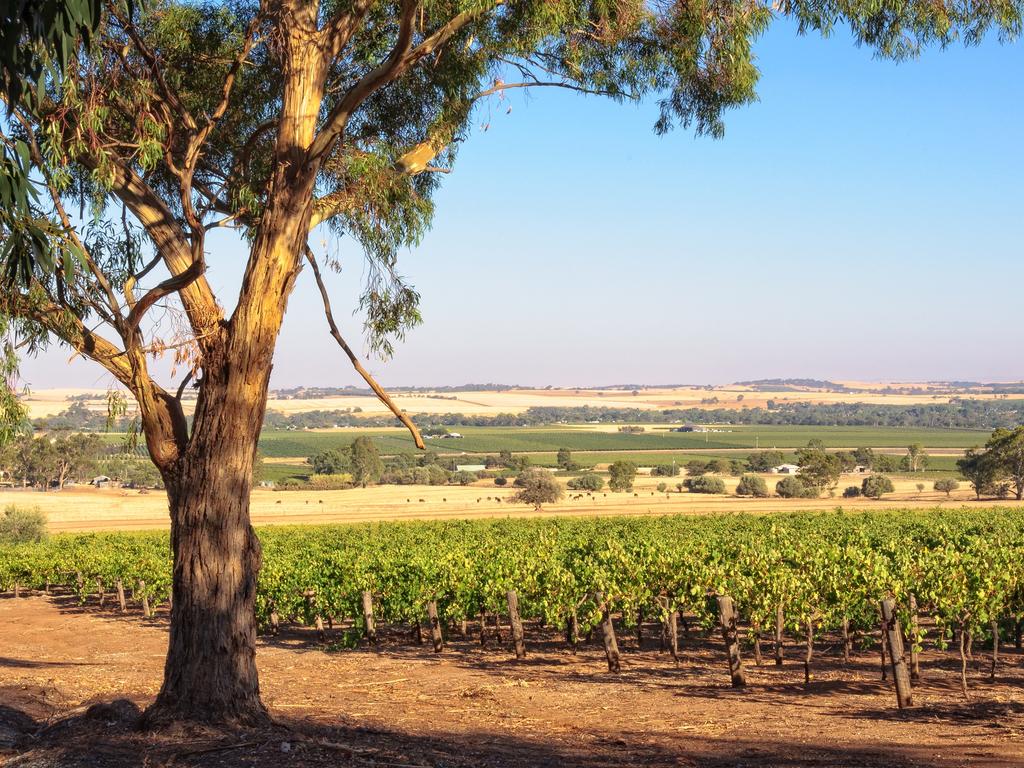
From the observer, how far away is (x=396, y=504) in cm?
7394

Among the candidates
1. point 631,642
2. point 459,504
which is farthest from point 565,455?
point 631,642

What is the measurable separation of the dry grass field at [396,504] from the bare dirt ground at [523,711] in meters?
42.9

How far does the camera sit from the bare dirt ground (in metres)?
7.39

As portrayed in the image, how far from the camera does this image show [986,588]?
13.7 m

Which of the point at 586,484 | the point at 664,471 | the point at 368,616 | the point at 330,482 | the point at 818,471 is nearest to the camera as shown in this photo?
the point at 368,616

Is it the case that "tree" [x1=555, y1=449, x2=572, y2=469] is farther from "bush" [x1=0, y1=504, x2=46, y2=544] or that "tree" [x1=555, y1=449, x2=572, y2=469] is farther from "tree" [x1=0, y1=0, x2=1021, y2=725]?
"tree" [x1=0, y1=0, x2=1021, y2=725]

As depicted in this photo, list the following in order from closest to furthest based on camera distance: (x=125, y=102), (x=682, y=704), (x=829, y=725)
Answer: (x=125, y=102) < (x=829, y=725) < (x=682, y=704)

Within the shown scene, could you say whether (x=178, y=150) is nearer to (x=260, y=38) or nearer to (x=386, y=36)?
(x=260, y=38)

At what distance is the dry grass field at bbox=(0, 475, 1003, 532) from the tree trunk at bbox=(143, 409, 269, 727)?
52.1 metres

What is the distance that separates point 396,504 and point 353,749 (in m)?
67.3

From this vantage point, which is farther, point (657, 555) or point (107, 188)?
point (657, 555)

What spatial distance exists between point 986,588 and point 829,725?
455 centimetres

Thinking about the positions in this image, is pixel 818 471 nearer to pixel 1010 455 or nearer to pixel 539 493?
pixel 1010 455

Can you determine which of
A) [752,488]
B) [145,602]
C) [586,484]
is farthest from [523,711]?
[586,484]
